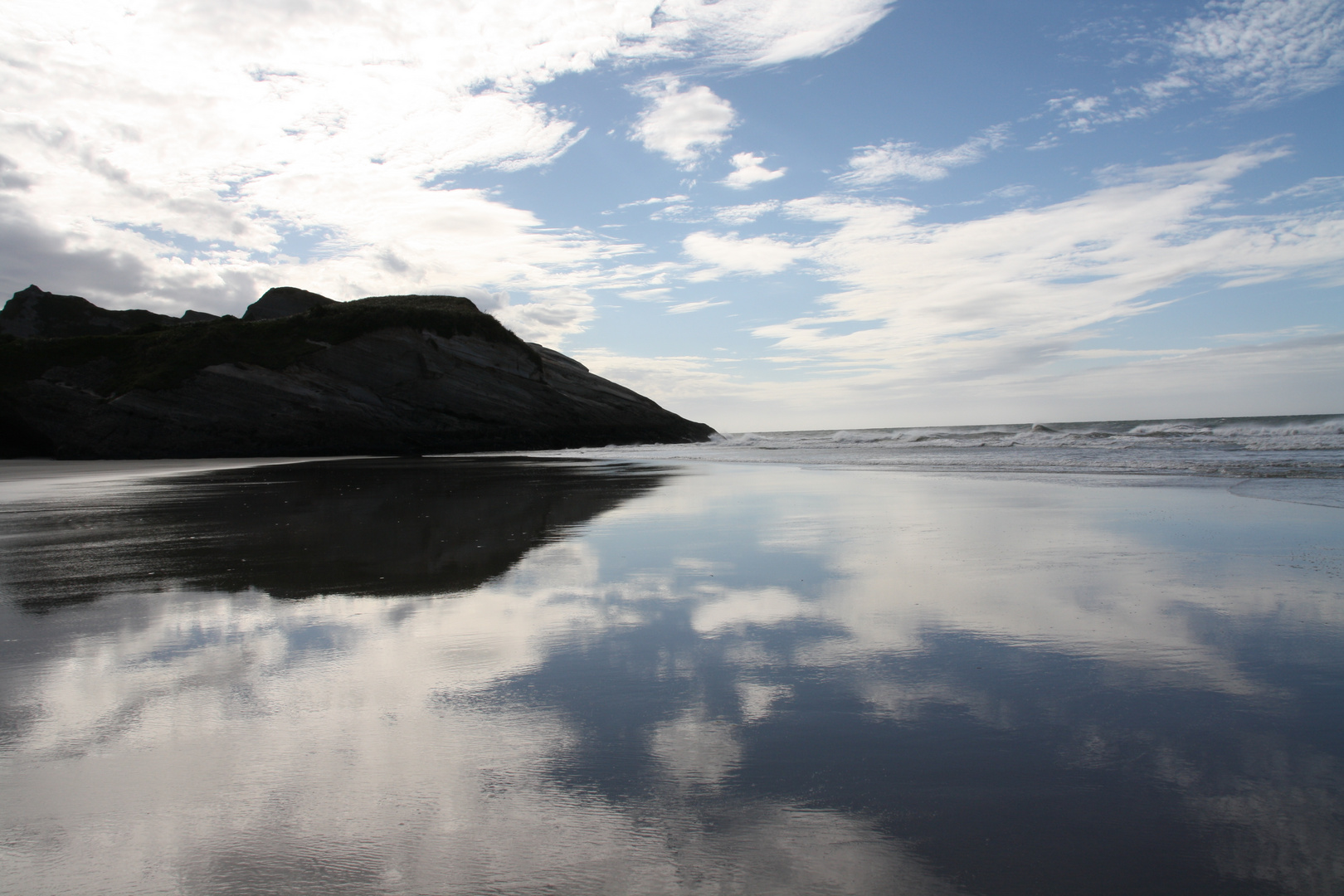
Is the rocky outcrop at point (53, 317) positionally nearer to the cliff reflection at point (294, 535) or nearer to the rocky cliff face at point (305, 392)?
the rocky cliff face at point (305, 392)

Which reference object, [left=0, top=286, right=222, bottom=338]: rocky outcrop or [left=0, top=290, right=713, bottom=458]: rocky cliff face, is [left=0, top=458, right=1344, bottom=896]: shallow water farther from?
[left=0, top=286, right=222, bottom=338]: rocky outcrop

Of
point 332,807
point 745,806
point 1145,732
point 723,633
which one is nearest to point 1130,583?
point 1145,732

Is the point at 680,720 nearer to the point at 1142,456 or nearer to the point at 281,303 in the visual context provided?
the point at 1142,456

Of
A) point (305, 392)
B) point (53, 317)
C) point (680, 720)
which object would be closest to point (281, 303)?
point (53, 317)

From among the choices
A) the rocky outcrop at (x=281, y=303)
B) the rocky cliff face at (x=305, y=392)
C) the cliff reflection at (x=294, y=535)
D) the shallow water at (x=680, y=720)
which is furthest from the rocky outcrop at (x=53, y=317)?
the shallow water at (x=680, y=720)

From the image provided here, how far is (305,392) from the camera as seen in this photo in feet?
105

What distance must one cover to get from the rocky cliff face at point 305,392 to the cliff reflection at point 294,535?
58.4ft

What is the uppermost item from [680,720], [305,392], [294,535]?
[305,392]

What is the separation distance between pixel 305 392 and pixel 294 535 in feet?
→ 89.7

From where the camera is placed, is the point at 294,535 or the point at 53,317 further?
the point at 53,317

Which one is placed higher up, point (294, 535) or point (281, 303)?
point (281, 303)

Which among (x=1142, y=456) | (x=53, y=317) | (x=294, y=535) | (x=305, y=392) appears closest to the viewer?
(x=294, y=535)

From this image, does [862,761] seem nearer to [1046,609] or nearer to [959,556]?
[1046,609]

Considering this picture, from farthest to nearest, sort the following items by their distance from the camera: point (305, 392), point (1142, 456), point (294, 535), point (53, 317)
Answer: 1. point (53, 317)
2. point (305, 392)
3. point (1142, 456)
4. point (294, 535)
